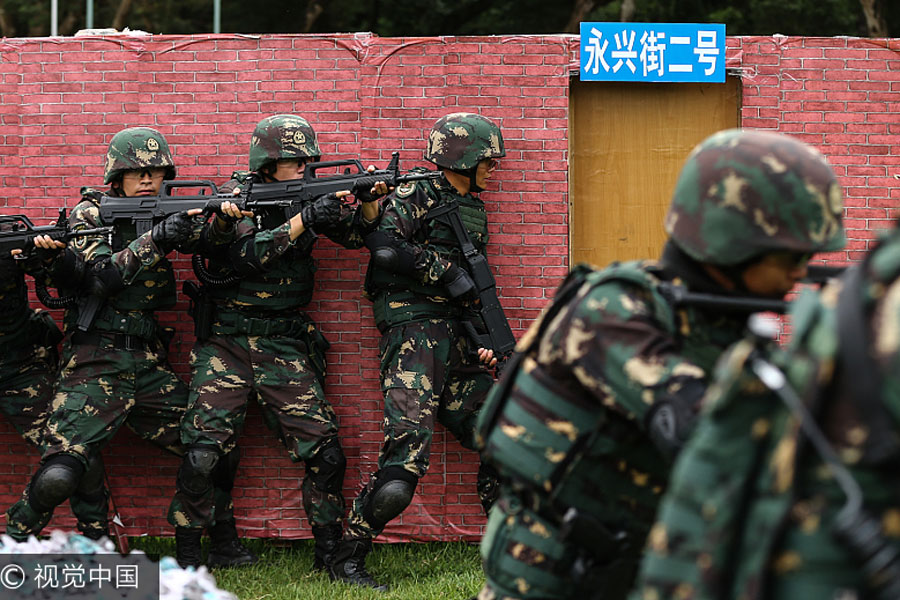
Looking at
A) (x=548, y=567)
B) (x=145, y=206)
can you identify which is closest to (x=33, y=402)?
(x=145, y=206)

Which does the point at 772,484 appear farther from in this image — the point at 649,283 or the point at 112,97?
the point at 112,97

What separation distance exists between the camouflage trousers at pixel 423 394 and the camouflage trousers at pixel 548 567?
124 inches

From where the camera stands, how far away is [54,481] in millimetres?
5645

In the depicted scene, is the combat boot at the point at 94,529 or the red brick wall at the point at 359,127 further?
the red brick wall at the point at 359,127

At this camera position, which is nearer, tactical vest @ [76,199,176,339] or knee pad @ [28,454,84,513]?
knee pad @ [28,454,84,513]

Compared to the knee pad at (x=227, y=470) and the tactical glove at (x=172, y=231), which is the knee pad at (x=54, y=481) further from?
the tactical glove at (x=172, y=231)

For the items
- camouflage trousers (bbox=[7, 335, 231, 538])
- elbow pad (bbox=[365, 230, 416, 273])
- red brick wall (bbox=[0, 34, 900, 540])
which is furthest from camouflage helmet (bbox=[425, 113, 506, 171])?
camouflage trousers (bbox=[7, 335, 231, 538])

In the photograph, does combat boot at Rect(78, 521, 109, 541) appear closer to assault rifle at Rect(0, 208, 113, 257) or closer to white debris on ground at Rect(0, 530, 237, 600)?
assault rifle at Rect(0, 208, 113, 257)

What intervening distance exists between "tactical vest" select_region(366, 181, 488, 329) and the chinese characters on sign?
3.62ft

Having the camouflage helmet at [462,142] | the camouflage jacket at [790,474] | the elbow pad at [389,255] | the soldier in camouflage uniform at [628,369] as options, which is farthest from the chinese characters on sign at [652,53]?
the camouflage jacket at [790,474]

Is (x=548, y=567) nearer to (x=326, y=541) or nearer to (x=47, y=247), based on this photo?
(x=326, y=541)

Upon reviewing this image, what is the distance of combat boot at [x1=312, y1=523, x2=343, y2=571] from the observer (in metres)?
6.01

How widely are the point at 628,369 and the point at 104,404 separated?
4.15m

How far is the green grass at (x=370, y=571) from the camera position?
557 cm
